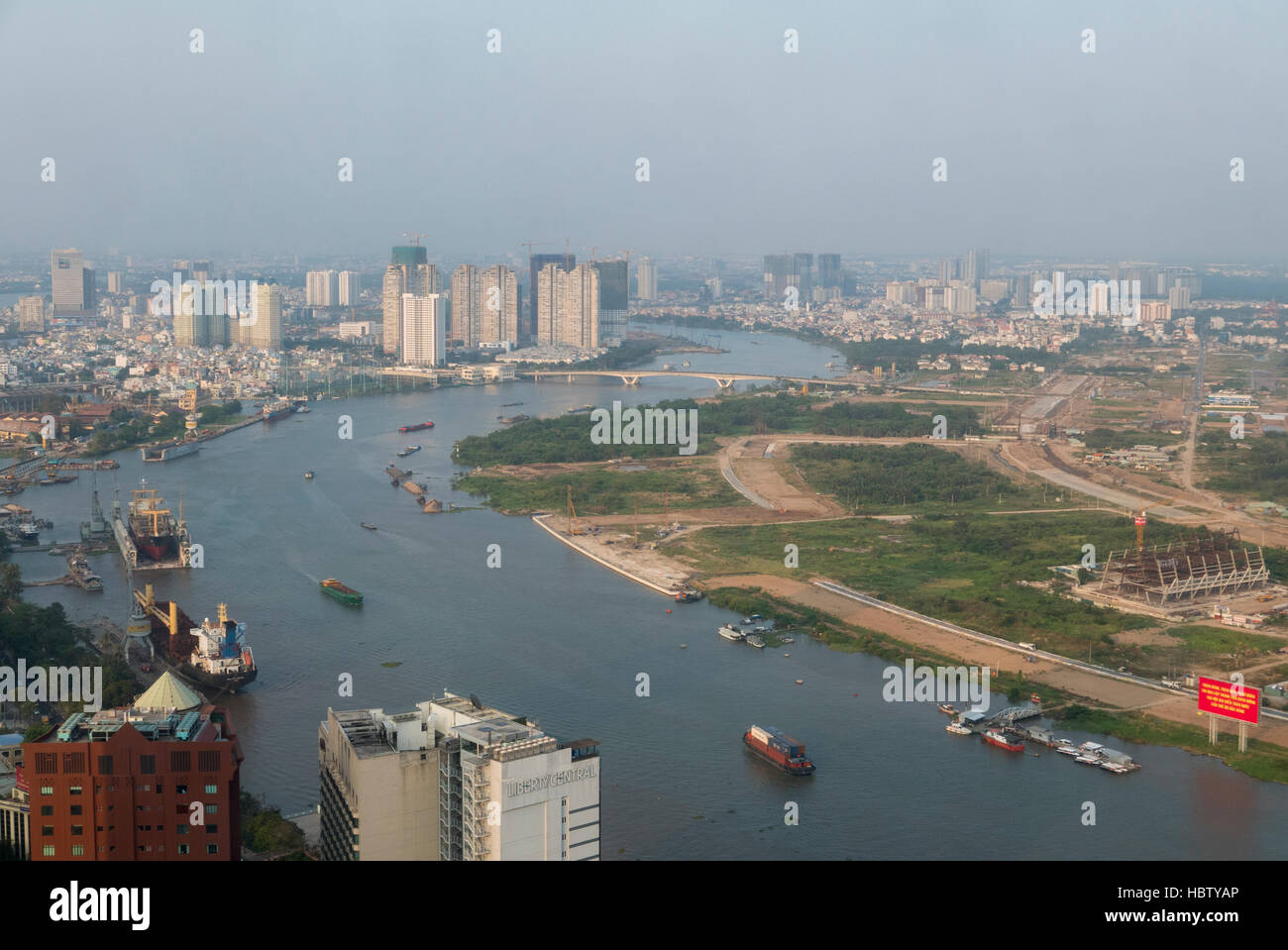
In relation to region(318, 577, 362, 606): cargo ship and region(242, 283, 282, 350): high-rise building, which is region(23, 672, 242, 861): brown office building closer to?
region(318, 577, 362, 606): cargo ship

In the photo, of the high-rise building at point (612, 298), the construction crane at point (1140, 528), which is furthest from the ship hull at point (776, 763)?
the high-rise building at point (612, 298)

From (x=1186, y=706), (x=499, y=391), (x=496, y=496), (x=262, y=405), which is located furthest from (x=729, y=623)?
(x=499, y=391)

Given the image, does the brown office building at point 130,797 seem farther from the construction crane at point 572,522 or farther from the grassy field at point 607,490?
the grassy field at point 607,490

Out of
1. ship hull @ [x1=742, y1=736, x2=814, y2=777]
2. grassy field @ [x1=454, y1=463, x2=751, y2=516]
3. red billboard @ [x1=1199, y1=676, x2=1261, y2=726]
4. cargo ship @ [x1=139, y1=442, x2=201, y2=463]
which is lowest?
ship hull @ [x1=742, y1=736, x2=814, y2=777]

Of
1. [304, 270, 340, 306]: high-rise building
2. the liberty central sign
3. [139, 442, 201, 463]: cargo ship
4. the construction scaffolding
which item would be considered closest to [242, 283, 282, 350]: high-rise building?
[139, 442, 201, 463]: cargo ship

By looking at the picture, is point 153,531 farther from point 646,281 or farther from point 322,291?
point 646,281

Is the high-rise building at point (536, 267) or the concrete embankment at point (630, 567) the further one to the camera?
the high-rise building at point (536, 267)
